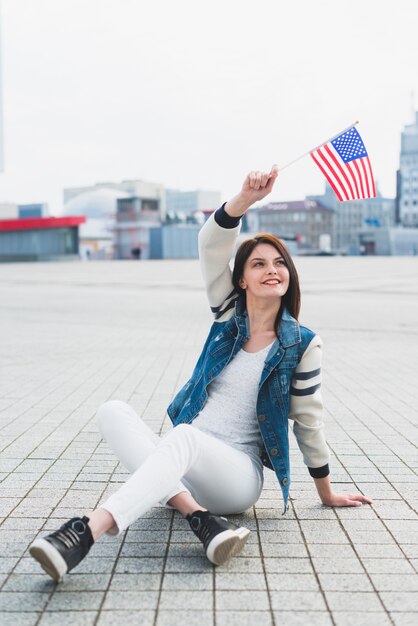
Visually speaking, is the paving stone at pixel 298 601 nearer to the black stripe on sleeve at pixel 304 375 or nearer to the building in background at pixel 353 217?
the black stripe on sleeve at pixel 304 375

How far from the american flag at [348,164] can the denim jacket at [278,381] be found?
1.37 metres

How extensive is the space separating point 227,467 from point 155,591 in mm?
645

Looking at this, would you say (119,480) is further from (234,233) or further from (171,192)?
(171,192)

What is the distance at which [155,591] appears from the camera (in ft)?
9.37

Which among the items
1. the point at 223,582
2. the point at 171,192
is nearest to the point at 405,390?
the point at 223,582

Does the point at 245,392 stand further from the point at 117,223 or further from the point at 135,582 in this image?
the point at 117,223

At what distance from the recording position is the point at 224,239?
11.7ft

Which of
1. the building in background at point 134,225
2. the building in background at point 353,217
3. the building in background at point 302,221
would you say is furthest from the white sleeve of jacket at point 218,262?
the building in background at point 302,221

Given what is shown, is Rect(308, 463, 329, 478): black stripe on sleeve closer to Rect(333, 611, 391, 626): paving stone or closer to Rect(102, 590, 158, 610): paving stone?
Rect(333, 611, 391, 626): paving stone

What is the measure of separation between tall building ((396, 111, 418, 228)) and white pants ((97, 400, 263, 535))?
5282 inches

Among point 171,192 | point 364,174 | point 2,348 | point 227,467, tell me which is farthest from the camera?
point 171,192

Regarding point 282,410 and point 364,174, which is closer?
point 282,410

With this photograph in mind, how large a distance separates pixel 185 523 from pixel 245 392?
0.72 metres

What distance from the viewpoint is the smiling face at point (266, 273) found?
3494 mm
